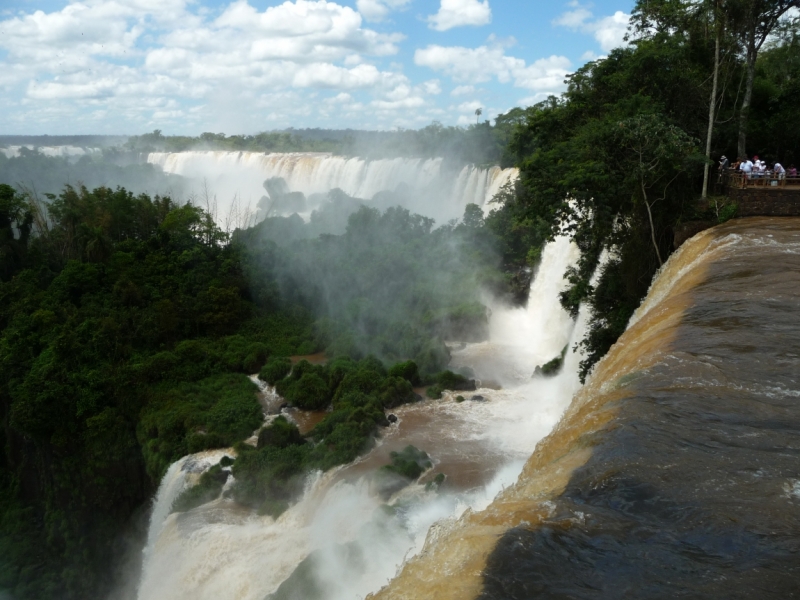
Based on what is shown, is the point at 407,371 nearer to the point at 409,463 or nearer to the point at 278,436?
the point at 278,436

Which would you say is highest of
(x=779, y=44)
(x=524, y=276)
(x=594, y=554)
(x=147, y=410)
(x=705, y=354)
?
(x=779, y=44)

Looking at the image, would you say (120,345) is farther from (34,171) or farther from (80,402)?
(34,171)

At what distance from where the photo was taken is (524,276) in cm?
2428

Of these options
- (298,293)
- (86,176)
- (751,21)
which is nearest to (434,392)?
(298,293)

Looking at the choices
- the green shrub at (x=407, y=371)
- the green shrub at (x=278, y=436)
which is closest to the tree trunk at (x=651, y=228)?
the green shrub at (x=407, y=371)

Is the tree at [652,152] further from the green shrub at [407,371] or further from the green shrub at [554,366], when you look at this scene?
the green shrub at [407,371]

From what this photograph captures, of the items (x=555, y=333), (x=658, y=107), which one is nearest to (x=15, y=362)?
(x=555, y=333)

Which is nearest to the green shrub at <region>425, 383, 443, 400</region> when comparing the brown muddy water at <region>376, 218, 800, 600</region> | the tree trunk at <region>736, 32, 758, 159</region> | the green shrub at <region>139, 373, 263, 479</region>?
the green shrub at <region>139, 373, 263, 479</region>

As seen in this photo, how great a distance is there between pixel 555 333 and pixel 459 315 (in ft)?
11.8

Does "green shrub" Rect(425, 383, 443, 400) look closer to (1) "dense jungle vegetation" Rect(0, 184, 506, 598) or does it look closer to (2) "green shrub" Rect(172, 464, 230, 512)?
(1) "dense jungle vegetation" Rect(0, 184, 506, 598)

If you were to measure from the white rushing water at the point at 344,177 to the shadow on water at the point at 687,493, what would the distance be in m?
22.8

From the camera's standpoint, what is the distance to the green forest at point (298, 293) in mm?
14094

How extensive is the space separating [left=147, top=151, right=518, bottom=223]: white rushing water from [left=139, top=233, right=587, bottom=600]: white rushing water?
15382 millimetres

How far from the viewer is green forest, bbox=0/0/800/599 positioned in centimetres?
1409
